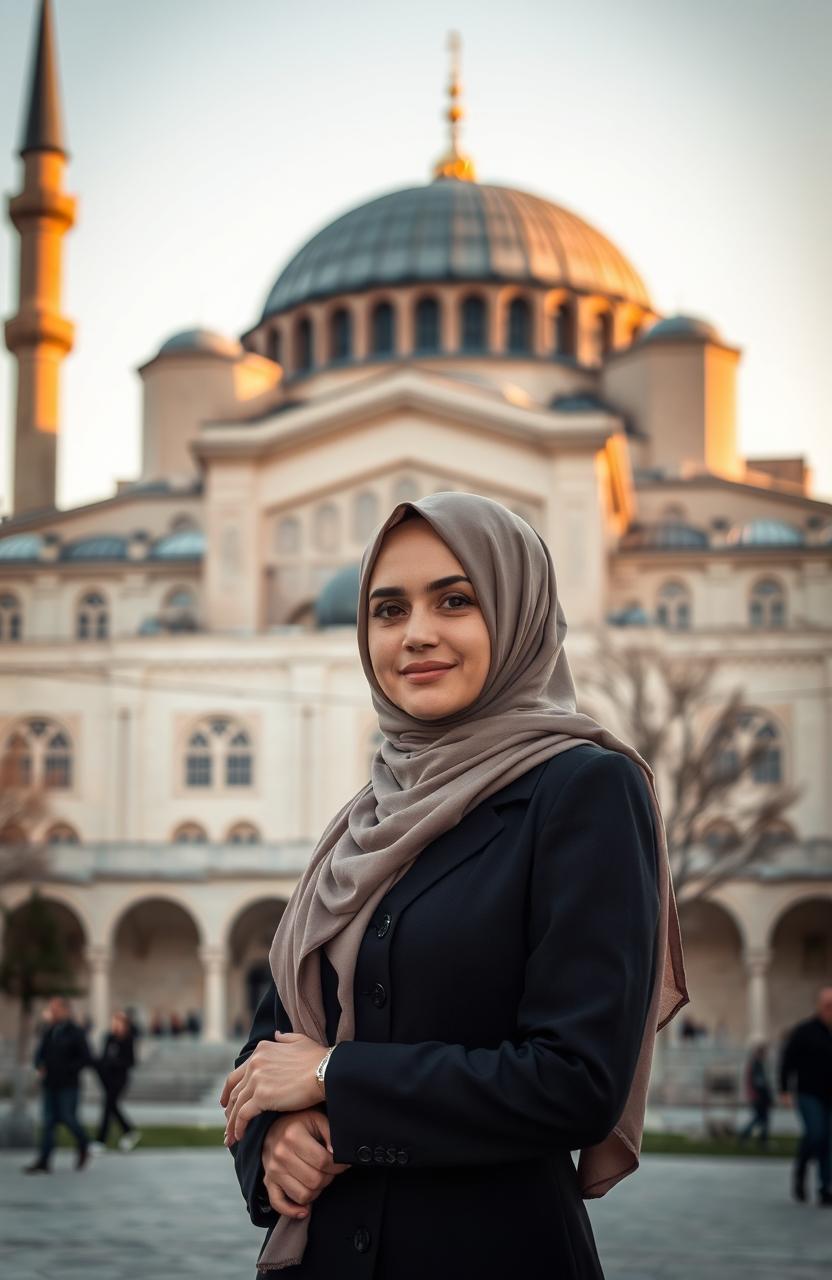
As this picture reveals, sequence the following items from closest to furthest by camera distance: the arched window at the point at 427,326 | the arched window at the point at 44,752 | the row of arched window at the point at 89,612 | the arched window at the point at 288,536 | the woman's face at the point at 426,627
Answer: the woman's face at the point at 426,627, the arched window at the point at 44,752, the arched window at the point at 288,536, the row of arched window at the point at 89,612, the arched window at the point at 427,326

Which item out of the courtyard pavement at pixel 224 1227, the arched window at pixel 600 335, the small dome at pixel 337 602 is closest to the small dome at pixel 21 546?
the small dome at pixel 337 602

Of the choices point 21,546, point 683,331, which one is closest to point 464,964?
point 21,546

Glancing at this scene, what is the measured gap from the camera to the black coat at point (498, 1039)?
10.6 ft

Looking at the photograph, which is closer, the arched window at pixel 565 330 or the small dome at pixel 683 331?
the small dome at pixel 683 331

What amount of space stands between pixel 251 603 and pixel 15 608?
324 inches

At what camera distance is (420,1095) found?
3252mm

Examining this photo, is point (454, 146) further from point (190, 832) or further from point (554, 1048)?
point (554, 1048)

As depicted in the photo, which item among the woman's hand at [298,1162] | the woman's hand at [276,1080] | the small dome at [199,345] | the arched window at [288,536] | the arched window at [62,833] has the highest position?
the small dome at [199,345]

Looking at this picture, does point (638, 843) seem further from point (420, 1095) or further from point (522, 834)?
point (420, 1095)

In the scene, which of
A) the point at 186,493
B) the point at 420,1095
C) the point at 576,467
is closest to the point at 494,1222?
the point at 420,1095

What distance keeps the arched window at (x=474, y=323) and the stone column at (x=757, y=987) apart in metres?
Answer: 25.5

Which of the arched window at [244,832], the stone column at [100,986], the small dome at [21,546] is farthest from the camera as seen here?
the small dome at [21,546]

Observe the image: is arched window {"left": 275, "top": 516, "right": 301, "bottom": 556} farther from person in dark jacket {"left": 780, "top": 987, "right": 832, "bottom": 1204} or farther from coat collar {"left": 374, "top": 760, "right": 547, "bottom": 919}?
coat collar {"left": 374, "top": 760, "right": 547, "bottom": 919}

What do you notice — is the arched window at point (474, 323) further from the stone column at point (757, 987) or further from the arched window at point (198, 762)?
the stone column at point (757, 987)
